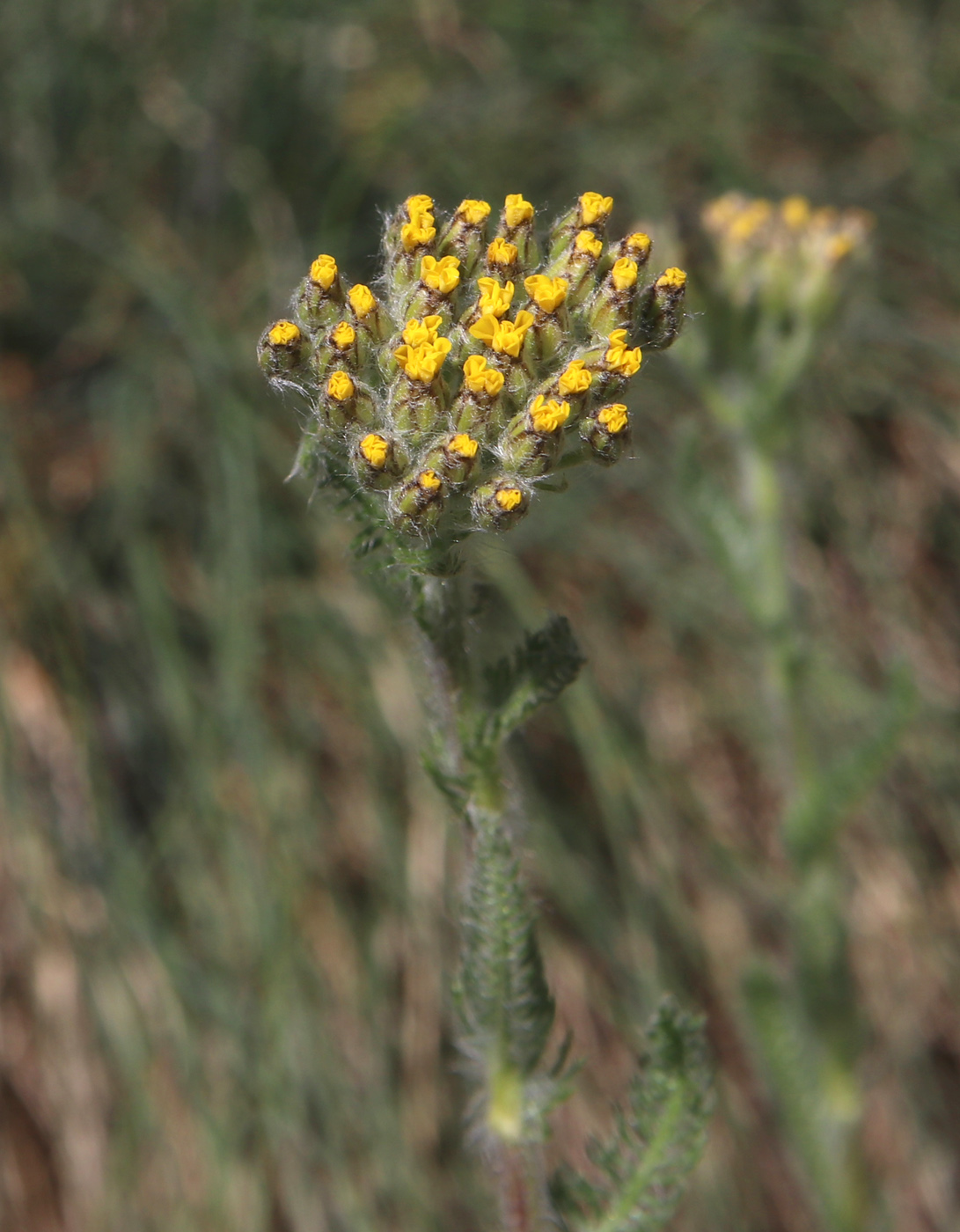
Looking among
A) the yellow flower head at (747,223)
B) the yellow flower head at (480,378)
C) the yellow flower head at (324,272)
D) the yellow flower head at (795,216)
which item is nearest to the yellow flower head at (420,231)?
the yellow flower head at (324,272)

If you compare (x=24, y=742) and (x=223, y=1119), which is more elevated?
(x=24, y=742)

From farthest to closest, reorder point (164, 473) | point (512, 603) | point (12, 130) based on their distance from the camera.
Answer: point (12, 130)
point (164, 473)
point (512, 603)

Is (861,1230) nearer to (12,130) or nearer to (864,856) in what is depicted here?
(864,856)

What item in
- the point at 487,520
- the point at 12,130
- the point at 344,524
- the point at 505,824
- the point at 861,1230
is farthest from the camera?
the point at 12,130

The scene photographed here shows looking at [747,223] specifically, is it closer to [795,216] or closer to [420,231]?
[795,216]

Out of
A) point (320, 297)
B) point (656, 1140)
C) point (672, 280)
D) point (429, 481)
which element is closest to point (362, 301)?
point (320, 297)

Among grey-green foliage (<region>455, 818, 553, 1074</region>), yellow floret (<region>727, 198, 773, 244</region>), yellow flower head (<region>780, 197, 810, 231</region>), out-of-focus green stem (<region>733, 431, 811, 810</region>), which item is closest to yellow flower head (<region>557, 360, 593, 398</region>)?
grey-green foliage (<region>455, 818, 553, 1074</region>)

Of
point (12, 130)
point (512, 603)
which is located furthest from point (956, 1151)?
point (12, 130)
